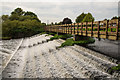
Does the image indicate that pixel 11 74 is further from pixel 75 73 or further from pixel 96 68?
pixel 96 68

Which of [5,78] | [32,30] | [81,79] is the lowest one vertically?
[5,78]

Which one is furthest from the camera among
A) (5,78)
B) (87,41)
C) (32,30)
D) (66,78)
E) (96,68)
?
(32,30)

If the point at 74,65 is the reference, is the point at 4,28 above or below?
above

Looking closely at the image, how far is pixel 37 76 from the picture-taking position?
6.07 meters

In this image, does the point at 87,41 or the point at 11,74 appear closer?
the point at 11,74

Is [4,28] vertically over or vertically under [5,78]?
over

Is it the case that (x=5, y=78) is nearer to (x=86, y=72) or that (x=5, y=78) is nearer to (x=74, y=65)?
(x=74, y=65)

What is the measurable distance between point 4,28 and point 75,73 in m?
30.9

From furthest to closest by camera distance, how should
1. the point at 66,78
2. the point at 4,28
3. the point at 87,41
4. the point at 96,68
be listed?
the point at 4,28 → the point at 87,41 → the point at 96,68 → the point at 66,78

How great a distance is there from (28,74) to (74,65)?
2.73 meters

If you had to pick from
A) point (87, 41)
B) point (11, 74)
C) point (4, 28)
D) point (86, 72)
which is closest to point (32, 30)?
point (4, 28)

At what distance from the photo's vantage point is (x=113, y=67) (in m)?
5.43

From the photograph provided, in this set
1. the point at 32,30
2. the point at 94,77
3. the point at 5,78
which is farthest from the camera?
the point at 32,30

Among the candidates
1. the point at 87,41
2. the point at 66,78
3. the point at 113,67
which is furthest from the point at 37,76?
the point at 87,41
